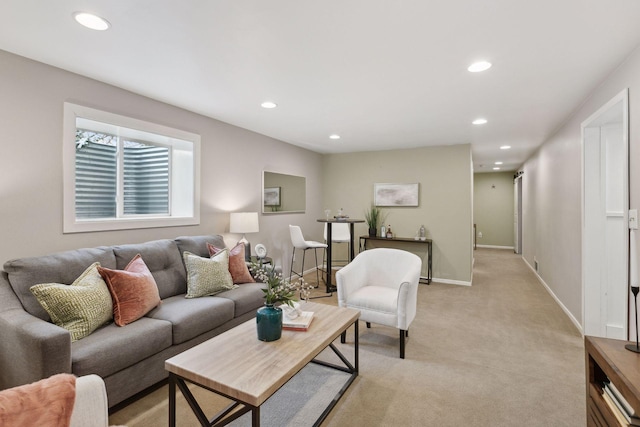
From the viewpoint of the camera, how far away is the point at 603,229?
2.91m

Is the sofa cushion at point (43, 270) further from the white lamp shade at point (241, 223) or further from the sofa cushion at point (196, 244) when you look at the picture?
the white lamp shade at point (241, 223)

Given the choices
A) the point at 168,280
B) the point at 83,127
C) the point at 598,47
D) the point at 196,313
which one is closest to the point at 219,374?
the point at 196,313

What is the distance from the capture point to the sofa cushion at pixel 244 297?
273 cm

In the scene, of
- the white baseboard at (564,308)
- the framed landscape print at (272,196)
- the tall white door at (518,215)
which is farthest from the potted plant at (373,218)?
the tall white door at (518,215)

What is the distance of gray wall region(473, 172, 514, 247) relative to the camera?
9.12m

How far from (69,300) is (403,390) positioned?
2.27m

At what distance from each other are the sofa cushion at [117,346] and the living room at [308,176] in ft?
3.26

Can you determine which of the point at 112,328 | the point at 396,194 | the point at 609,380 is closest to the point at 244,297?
the point at 112,328

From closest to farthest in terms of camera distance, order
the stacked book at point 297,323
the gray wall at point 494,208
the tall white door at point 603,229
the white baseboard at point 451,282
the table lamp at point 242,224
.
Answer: the stacked book at point 297,323 < the tall white door at point 603,229 < the table lamp at point 242,224 < the white baseboard at point 451,282 < the gray wall at point 494,208

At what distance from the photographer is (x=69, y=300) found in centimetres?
188

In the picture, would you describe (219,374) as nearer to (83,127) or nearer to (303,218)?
(83,127)

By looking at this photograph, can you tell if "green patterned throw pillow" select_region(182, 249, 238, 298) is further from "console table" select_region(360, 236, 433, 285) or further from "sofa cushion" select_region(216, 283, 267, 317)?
"console table" select_region(360, 236, 433, 285)

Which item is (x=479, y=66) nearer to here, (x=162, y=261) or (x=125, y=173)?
(x=162, y=261)

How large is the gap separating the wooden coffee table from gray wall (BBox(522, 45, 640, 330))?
7.92 ft
